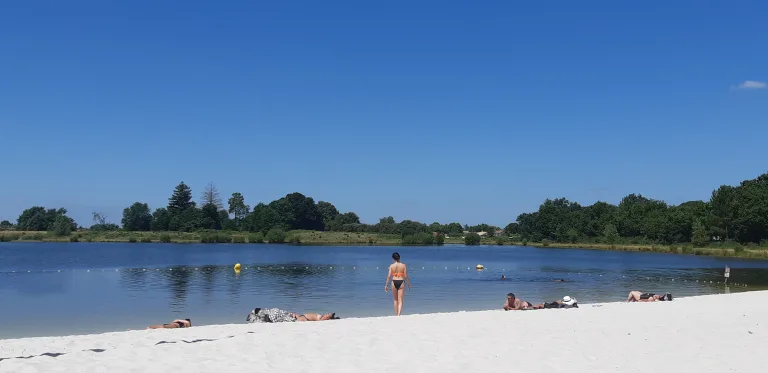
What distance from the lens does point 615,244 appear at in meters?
122

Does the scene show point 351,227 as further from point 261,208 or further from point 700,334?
point 700,334

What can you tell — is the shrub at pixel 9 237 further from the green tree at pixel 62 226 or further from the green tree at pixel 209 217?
the green tree at pixel 209 217

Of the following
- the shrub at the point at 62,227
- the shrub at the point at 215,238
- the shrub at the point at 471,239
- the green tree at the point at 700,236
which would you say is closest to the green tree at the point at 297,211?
the shrub at the point at 215,238

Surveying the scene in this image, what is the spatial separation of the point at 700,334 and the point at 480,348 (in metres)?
5.51

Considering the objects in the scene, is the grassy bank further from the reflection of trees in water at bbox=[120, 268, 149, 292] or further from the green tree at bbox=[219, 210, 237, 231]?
the reflection of trees in water at bbox=[120, 268, 149, 292]

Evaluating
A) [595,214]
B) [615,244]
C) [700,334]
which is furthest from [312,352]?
[595,214]

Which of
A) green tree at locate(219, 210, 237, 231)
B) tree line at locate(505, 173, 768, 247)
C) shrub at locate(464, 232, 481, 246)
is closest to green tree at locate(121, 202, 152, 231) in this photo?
green tree at locate(219, 210, 237, 231)

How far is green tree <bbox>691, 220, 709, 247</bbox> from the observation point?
96.4 meters

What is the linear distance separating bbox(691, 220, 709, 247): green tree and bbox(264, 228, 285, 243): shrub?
80.5 metres

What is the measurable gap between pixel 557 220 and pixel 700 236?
55.0 metres

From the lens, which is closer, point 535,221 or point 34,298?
point 34,298

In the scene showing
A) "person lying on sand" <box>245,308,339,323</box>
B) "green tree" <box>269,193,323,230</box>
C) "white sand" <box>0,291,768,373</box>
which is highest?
"green tree" <box>269,193,323,230</box>

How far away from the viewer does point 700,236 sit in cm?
9688

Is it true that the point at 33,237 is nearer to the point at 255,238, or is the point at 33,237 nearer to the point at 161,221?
the point at 161,221
